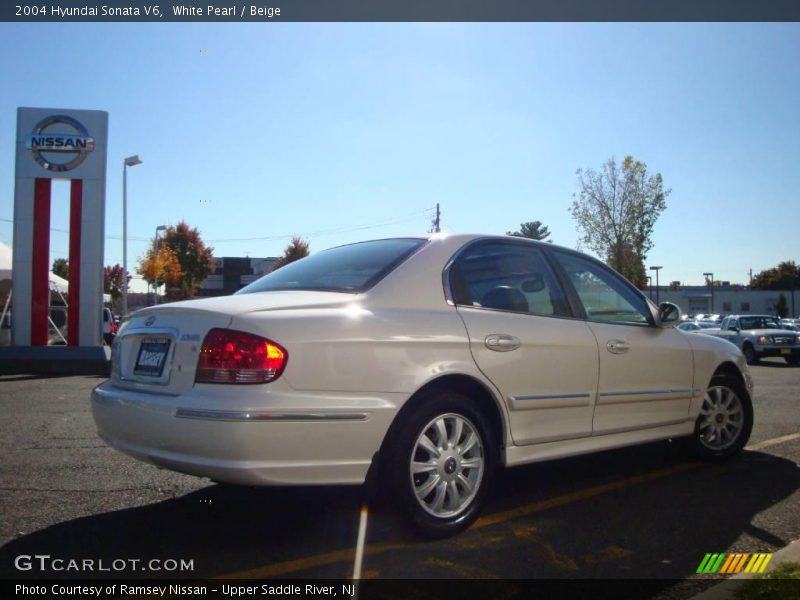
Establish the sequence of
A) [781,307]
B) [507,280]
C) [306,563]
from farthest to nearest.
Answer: [781,307], [507,280], [306,563]

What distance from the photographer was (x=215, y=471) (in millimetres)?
2965

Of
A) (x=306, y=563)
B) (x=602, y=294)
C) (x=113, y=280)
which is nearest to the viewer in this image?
(x=306, y=563)

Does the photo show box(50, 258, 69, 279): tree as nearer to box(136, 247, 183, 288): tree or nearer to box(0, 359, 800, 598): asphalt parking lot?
box(136, 247, 183, 288): tree

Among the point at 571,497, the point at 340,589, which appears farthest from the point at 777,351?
the point at 340,589

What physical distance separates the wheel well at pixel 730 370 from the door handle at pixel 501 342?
2.42m

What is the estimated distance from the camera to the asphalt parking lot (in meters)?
3.06

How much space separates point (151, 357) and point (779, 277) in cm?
10810

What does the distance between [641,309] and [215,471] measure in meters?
3.26

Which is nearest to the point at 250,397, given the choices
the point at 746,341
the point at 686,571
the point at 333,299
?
the point at 333,299

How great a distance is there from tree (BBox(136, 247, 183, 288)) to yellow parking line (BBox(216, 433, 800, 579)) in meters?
44.8

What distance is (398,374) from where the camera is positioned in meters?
3.27

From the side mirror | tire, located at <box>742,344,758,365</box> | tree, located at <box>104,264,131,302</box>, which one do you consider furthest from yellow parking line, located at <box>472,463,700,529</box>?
tree, located at <box>104,264,131,302</box>

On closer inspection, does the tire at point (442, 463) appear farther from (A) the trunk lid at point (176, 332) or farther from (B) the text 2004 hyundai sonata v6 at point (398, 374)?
(A) the trunk lid at point (176, 332)

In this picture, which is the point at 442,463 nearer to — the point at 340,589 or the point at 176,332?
the point at 340,589
